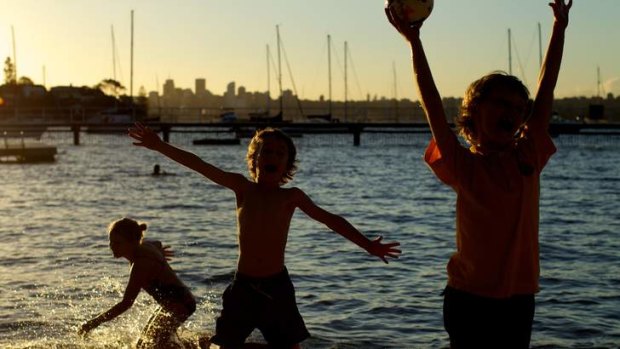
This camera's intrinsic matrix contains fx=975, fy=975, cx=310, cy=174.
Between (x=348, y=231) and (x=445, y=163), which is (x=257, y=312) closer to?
(x=348, y=231)

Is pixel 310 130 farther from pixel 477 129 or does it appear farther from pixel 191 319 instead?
pixel 477 129

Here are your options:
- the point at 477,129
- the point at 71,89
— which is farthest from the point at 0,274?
the point at 71,89

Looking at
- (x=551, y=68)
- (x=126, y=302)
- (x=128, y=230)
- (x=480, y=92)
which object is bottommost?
(x=126, y=302)

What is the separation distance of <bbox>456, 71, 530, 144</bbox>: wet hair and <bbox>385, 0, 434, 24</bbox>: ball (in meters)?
0.45

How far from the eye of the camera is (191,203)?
25906 mm

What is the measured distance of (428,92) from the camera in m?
4.36

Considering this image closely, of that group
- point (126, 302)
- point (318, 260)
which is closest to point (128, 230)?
point (126, 302)

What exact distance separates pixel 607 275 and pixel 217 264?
5.57 m

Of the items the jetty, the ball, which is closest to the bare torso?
the ball

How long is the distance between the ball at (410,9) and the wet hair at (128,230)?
3141 mm

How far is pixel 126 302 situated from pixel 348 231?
206 cm

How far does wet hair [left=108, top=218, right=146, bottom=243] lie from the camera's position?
7.04m

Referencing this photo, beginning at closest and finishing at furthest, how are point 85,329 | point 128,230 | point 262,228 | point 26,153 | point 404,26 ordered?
point 404,26 < point 262,228 < point 85,329 < point 128,230 < point 26,153

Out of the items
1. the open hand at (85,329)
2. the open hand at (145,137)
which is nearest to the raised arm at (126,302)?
the open hand at (85,329)
